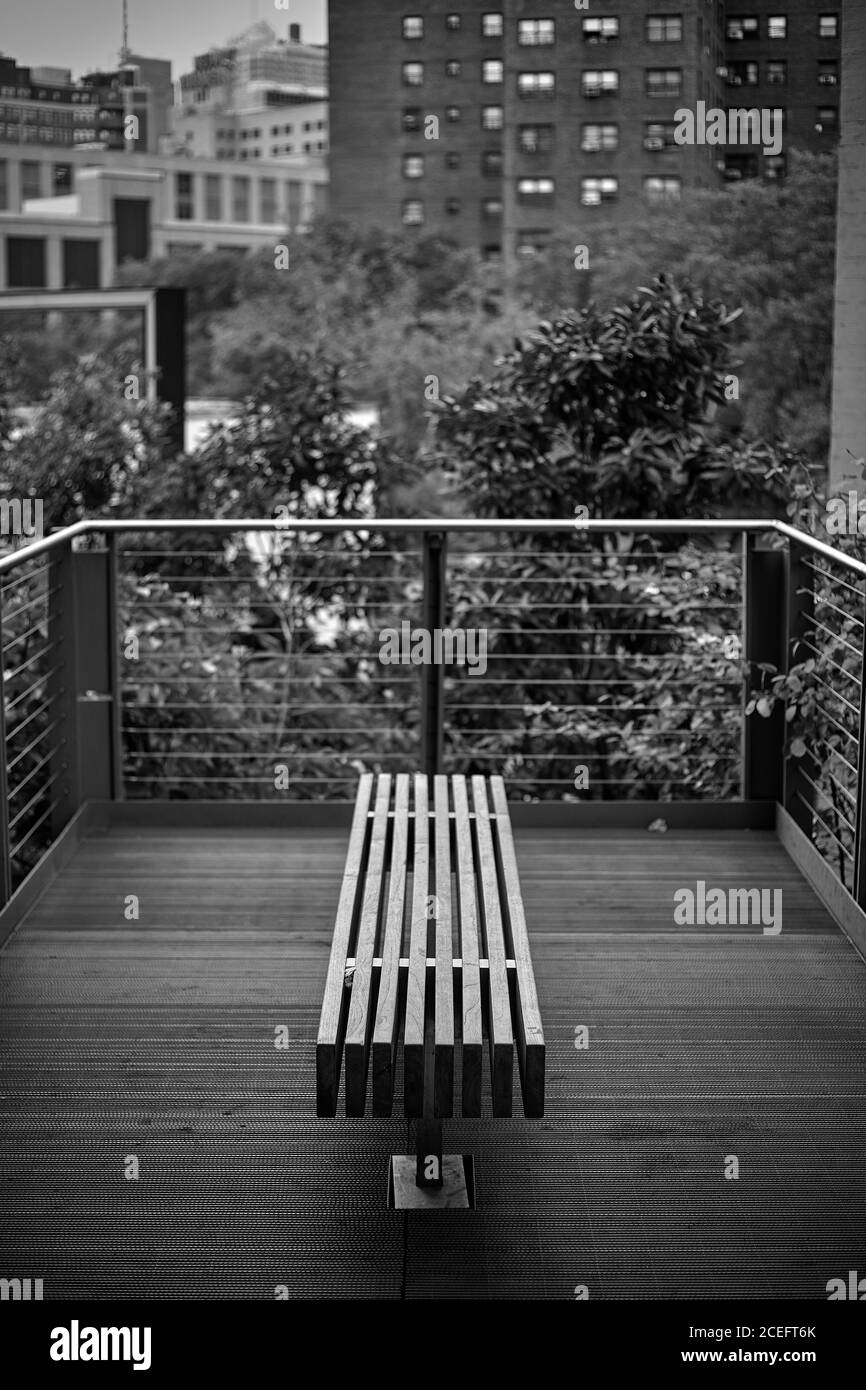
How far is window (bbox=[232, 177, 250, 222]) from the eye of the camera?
27.3 metres

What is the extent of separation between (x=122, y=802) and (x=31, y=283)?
72.2 ft

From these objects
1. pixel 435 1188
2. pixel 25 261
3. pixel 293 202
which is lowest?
pixel 435 1188

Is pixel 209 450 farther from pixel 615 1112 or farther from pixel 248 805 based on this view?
pixel 615 1112

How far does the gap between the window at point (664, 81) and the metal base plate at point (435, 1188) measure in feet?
19.2

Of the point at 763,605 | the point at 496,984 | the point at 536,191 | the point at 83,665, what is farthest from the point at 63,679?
the point at 536,191

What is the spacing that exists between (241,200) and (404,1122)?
27.8 meters

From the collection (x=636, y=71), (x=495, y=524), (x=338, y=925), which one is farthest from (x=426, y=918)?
(x=636, y=71)

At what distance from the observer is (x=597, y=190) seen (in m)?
13.1

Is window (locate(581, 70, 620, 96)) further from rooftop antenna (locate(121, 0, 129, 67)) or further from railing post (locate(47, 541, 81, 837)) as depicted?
rooftop antenna (locate(121, 0, 129, 67))

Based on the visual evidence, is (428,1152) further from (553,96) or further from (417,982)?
(553,96)

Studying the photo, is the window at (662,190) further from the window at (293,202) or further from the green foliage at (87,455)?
the window at (293,202)

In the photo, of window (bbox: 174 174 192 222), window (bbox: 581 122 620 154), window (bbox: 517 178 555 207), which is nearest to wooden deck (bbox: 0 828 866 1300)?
window (bbox: 581 122 620 154)

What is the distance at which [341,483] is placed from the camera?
289 inches

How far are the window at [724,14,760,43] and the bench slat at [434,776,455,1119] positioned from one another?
180 inches
